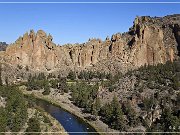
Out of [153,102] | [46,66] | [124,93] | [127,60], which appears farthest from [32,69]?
[153,102]

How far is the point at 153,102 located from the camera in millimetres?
91312

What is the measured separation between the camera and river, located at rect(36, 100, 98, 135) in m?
82.1

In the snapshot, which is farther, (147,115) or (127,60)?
(127,60)

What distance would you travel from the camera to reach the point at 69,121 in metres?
91.1

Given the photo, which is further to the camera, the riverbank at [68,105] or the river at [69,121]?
the riverbank at [68,105]

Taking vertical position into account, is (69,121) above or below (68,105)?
below

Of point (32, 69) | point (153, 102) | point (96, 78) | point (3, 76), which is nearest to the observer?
point (153, 102)

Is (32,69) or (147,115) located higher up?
(32,69)

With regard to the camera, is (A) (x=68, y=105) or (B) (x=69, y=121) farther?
(A) (x=68, y=105)

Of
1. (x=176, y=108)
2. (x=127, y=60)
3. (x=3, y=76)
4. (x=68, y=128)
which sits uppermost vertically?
(x=127, y=60)

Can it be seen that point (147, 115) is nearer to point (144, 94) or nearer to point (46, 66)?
point (144, 94)

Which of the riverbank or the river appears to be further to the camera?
the riverbank

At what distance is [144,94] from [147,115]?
17.9 m

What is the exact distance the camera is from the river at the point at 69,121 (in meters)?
82.1
